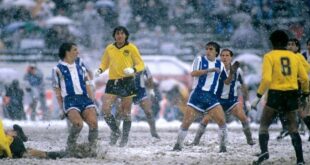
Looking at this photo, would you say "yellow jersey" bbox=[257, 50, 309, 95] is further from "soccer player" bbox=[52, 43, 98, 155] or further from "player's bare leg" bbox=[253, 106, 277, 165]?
"soccer player" bbox=[52, 43, 98, 155]

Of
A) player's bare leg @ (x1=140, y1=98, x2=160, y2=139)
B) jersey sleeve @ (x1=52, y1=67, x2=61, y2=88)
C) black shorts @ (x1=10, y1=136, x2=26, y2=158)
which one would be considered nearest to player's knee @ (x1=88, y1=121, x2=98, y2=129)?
jersey sleeve @ (x1=52, y1=67, x2=61, y2=88)

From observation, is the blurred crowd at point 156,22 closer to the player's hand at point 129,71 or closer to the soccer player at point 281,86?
the player's hand at point 129,71

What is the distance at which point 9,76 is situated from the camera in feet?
81.4

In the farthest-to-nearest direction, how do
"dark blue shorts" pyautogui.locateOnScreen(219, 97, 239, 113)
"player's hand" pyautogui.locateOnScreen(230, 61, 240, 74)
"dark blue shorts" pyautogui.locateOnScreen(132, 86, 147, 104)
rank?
"dark blue shorts" pyautogui.locateOnScreen(132, 86, 147, 104) → "dark blue shorts" pyautogui.locateOnScreen(219, 97, 239, 113) → "player's hand" pyautogui.locateOnScreen(230, 61, 240, 74)

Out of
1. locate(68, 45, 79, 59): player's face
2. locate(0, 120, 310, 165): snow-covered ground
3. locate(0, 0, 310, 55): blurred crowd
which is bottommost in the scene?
locate(0, 120, 310, 165): snow-covered ground

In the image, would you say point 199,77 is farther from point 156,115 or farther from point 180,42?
point 180,42

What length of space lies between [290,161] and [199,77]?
2319 mm

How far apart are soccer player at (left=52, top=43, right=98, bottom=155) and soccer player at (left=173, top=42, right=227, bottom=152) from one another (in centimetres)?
176

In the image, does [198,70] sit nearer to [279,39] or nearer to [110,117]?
[110,117]

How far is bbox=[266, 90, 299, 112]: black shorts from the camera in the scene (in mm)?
10945

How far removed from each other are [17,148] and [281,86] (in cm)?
372

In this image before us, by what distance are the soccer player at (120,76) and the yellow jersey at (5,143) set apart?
3.04m

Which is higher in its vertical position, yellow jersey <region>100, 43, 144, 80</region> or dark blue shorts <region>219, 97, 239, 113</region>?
yellow jersey <region>100, 43, 144, 80</region>

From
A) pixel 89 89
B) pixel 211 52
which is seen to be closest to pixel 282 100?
pixel 211 52
